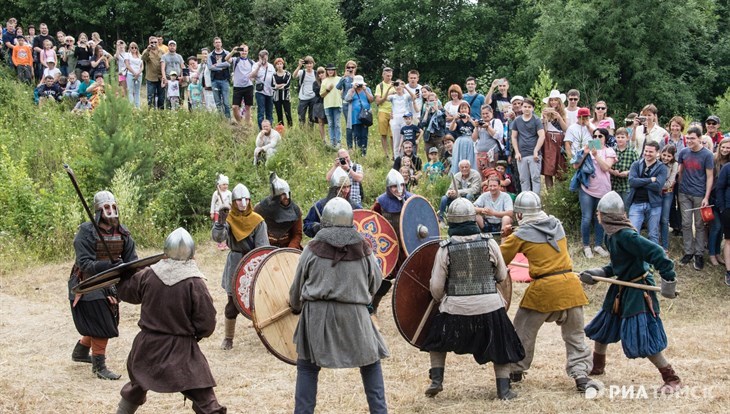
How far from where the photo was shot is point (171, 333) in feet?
18.8

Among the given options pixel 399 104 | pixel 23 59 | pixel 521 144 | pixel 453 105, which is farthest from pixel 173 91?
pixel 521 144

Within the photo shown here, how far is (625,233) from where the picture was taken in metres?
6.60

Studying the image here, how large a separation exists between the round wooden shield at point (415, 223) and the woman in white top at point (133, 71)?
936 centimetres

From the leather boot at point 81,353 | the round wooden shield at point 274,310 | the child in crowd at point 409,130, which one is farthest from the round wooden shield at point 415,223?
the child in crowd at point 409,130

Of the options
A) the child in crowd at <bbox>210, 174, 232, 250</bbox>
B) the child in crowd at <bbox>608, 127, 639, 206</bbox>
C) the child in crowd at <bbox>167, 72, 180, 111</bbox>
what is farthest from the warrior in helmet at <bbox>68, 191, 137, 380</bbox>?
the child in crowd at <bbox>167, 72, 180, 111</bbox>

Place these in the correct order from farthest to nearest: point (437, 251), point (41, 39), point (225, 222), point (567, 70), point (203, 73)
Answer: point (567, 70)
point (41, 39)
point (203, 73)
point (225, 222)
point (437, 251)

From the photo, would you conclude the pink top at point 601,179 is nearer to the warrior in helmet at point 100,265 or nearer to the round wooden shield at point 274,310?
the round wooden shield at point 274,310

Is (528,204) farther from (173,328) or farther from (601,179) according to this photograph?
(601,179)

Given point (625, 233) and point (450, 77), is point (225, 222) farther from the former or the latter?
point (450, 77)

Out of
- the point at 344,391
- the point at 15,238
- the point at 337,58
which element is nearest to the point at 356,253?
the point at 344,391

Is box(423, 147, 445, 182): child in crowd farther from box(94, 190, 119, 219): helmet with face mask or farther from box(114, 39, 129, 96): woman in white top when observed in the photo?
box(114, 39, 129, 96): woman in white top

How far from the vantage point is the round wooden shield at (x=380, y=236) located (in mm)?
8656

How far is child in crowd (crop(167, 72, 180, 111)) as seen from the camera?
1653 cm

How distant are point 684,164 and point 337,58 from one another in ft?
48.3
